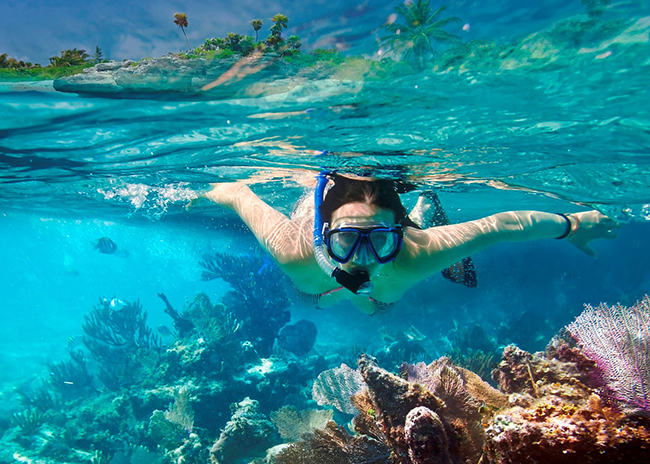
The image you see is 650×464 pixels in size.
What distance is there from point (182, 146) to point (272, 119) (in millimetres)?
3165

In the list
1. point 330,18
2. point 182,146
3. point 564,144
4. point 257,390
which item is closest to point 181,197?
point 182,146

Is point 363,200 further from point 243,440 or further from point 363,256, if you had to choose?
point 243,440

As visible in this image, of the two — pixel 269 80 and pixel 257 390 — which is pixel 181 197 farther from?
pixel 269 80

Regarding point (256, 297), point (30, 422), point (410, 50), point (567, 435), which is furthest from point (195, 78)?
point (30, 422)

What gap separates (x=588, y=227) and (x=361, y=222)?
4889 mm

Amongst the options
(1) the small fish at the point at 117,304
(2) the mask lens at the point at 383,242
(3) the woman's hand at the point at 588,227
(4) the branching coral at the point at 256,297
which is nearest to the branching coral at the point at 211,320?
(4) the branching coral at the point at 256,297

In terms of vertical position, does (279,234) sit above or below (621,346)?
above

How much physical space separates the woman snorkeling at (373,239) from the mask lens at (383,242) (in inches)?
0.5

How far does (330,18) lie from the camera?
4098 mm

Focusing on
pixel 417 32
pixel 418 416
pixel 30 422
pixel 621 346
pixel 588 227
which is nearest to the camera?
pixel 418 416

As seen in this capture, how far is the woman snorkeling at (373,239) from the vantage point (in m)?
3.77

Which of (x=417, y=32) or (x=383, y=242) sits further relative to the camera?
(x=417, y=32)

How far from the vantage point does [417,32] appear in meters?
4.15

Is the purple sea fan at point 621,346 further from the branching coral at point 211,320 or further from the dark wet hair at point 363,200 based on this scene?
the branching coral at point 211,320
